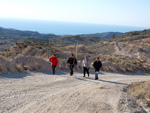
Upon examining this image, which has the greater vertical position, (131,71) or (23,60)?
(23,60)

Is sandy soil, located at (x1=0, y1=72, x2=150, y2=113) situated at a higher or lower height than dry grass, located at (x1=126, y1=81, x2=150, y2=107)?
higher

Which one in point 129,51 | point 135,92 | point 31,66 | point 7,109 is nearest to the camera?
point 7,109

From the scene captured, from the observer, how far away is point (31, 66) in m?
14.1

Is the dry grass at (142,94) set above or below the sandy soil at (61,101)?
below

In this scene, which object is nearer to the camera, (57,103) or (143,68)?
(57,103)

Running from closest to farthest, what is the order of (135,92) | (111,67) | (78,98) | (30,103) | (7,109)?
(7,109), (30,103), (78,98), (135,92), (111,67)

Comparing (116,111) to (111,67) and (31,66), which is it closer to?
(31,66)

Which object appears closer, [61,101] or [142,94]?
[61,101]

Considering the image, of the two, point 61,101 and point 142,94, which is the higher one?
point 61,101

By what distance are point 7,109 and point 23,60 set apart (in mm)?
9108

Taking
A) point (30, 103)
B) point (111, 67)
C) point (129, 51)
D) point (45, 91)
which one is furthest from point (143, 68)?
point (129, 51)

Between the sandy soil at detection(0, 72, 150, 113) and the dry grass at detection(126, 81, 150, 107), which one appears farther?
the dry grass at detection(126, 81, 150, 107)

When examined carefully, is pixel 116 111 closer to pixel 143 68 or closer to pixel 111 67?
pixel 111 67

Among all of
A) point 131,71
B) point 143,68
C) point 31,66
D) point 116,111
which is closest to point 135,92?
point 116,111
